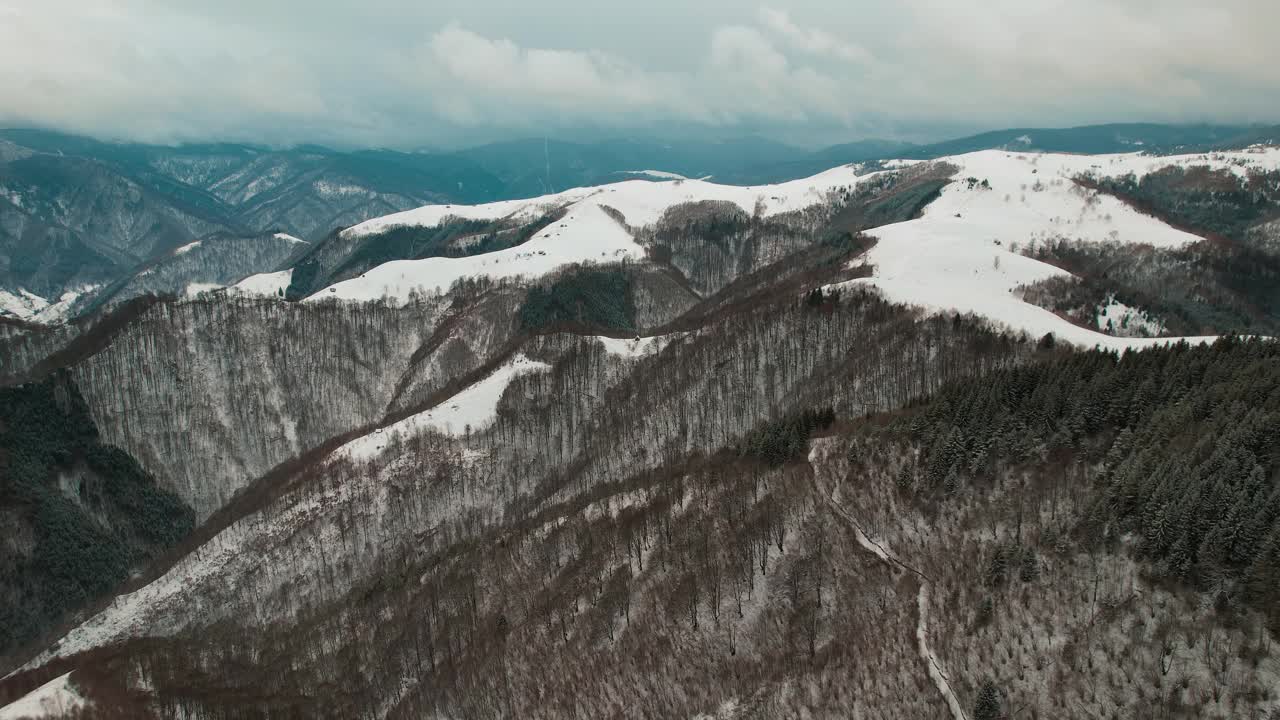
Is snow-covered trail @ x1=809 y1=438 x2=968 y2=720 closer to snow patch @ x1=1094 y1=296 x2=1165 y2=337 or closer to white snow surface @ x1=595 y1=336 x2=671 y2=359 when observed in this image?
white snow surface @ x1=595 y1=336 x2=671 y2=359

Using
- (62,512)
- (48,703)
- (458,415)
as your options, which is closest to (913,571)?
(48,703)

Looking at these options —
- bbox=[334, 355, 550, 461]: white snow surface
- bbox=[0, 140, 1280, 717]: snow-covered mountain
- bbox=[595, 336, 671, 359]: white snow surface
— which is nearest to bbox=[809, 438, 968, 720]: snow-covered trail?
bbox=[0, 140, 1280, 717]: snow-covered mountain

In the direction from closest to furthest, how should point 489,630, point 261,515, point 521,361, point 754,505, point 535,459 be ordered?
1. point 754,505
2. point 489,630
3. point 261,515
4. point 535,459
5. point 521,361

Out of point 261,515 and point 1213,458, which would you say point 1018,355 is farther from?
point 261,515

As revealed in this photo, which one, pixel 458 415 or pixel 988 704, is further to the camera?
pixel 458 415

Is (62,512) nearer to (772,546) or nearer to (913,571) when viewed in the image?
(772,546)

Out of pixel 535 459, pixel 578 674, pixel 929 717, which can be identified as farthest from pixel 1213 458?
pixel 535 459

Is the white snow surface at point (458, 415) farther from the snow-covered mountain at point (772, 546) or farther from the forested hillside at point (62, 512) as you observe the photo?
the forested hillside at point (62, 512)

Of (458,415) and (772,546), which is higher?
(772,546)
